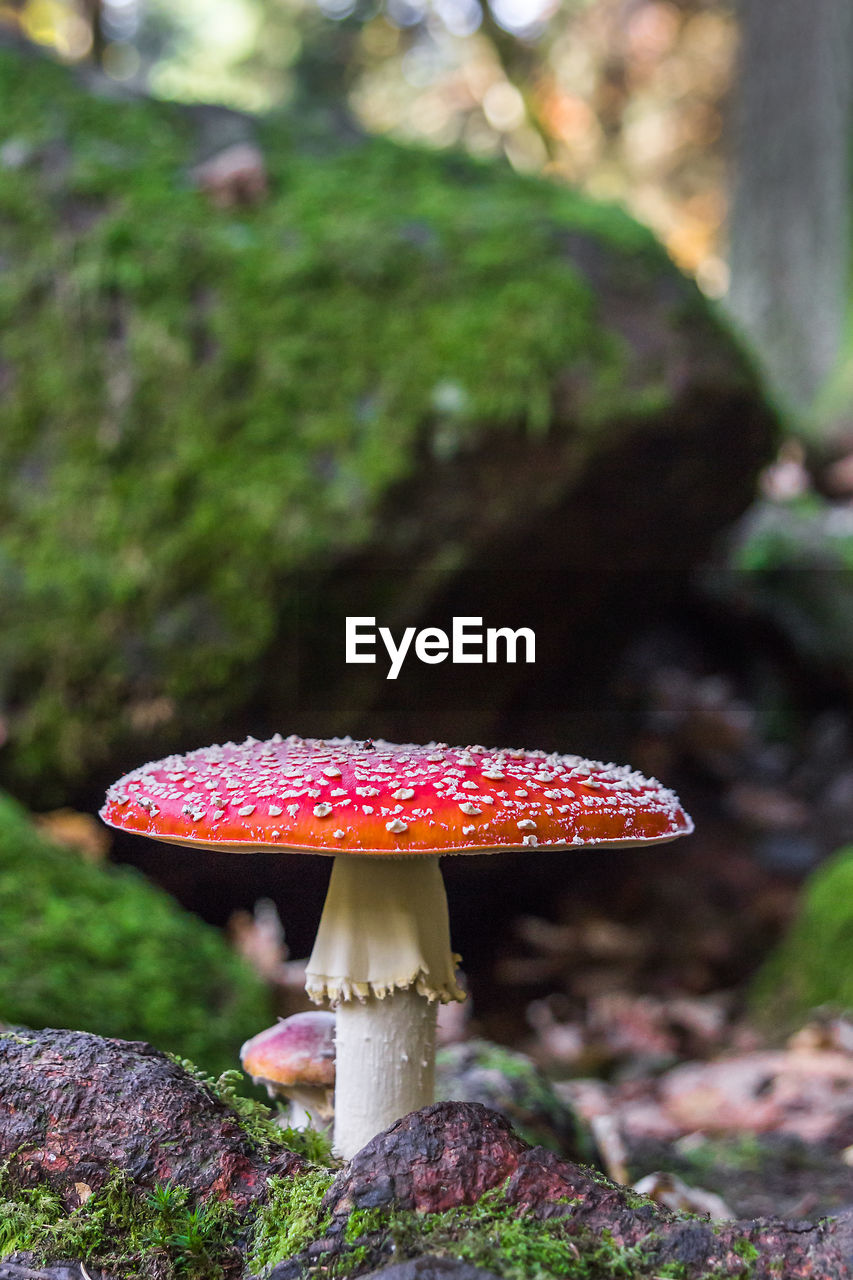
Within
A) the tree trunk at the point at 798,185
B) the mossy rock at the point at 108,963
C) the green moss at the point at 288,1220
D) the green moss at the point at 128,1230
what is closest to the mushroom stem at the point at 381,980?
the green moss at the point at 288,1220

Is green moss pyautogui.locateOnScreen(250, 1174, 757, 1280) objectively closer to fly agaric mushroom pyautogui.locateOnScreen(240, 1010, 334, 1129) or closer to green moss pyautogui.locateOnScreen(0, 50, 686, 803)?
fly agaric mushroom pyautogui.locateOnScreen(240, 1010, 334, 1129)

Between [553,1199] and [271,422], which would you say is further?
[271,422]

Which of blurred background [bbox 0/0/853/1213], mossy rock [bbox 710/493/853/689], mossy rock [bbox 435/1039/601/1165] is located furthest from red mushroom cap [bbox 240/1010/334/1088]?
mossy rock [bbox 710/493/853/689]

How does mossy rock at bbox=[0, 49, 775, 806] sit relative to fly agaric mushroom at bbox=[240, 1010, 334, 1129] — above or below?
above

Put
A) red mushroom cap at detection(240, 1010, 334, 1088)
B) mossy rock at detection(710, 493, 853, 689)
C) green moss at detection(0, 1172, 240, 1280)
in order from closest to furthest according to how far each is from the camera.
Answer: green moss at detection(0, 1172, 240, 1280), red mushroom cap at detection(240, 1010, 334, 1088), mossy rock at detection(710, 493, 853, 689)

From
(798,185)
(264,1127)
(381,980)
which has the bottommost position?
(264,1127)

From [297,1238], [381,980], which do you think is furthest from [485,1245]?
[381,980]

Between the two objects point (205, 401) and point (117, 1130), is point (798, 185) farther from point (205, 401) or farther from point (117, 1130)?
point (117, 1130)

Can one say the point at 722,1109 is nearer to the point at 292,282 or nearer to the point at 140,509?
the point at 140,509
